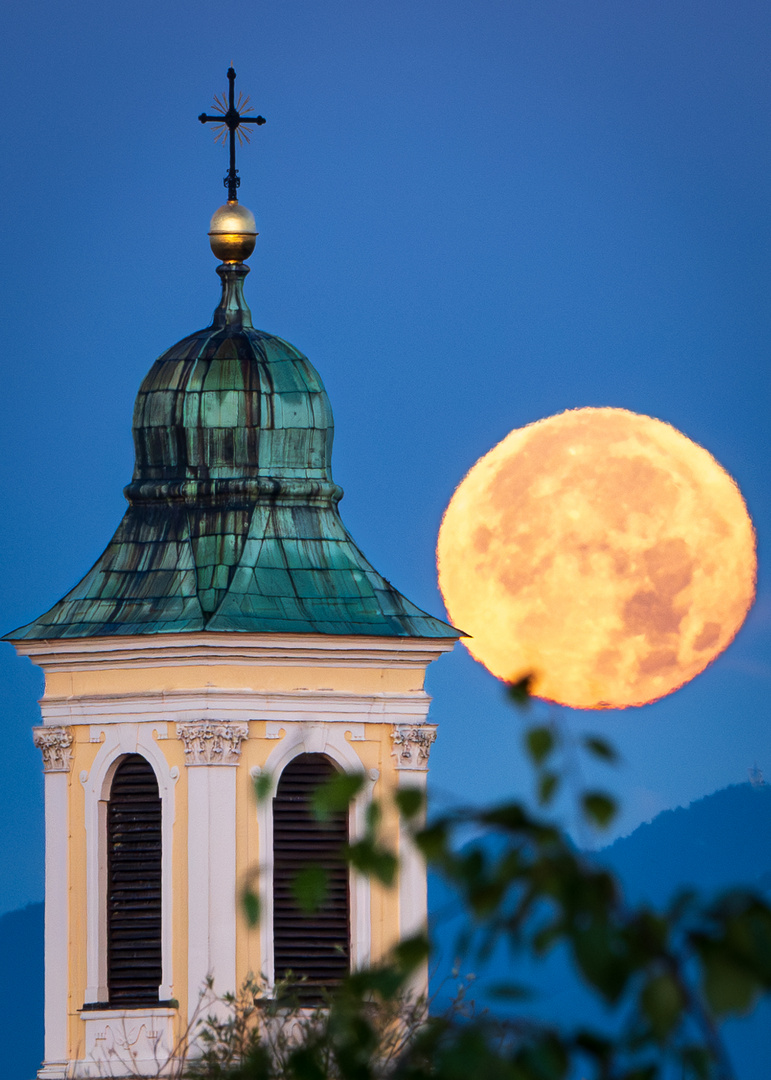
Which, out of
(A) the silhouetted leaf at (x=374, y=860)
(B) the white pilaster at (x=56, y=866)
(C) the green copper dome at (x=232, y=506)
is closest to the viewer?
(A) the silhouetted leaf at (x=374, y=860)

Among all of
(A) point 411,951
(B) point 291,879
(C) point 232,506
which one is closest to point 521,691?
(A) point 411,951

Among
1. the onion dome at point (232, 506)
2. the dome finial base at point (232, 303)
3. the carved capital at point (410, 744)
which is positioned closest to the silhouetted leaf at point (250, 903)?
the carved capital at point (410, 744)

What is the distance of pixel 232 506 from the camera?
39781 mm

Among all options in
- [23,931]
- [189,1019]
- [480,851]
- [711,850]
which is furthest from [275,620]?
[711,850]

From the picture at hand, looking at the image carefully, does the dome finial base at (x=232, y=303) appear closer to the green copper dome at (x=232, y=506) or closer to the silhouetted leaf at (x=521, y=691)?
the green copper dome at (x=232, y=506)

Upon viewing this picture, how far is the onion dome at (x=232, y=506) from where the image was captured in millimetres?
39094

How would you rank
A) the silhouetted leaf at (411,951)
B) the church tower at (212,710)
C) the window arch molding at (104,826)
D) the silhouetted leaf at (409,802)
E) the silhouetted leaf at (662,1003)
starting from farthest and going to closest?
the window arch molding at (104,826) < the church tower at (212,710) < the silhouetted leaf at (409,802) < the silhouetted leaf at (411,951) < the silhouetted leaf at (662,1003)

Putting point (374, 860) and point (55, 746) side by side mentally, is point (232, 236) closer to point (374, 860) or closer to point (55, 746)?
point (55, 746)

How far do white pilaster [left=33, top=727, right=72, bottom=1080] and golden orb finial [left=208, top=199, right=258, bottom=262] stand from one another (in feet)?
23.1

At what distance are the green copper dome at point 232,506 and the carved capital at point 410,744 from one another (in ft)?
4.05

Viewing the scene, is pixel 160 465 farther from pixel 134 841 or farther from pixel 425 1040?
pixel 425 1040

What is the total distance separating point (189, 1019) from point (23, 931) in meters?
36.8

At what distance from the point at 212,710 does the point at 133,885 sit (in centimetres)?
263

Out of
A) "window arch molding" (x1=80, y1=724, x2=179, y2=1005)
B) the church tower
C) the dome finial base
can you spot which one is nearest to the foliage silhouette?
the church tower
